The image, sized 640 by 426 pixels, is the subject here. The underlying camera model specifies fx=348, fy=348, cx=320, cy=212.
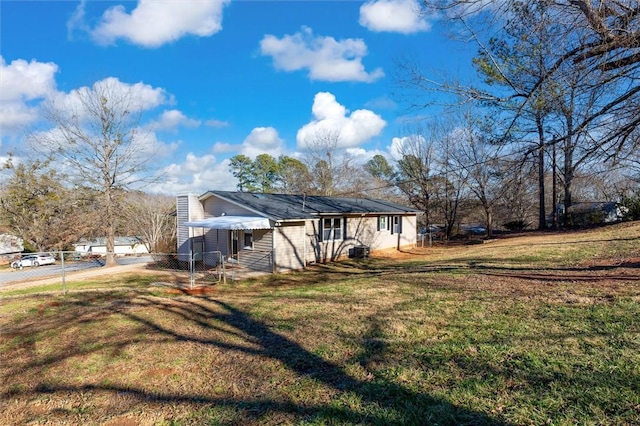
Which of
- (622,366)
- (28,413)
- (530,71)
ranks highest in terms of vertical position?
(530,71)

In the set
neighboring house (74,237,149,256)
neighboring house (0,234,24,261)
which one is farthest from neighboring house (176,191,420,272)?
neighboring house (74,237,149,256)

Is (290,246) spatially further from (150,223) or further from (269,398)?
(150,223)

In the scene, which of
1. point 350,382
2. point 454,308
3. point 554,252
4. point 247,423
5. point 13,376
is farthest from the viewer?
point 554,252

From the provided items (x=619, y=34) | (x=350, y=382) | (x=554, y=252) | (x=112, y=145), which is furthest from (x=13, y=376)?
(x=112, y=145)

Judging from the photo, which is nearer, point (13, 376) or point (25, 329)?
point (13, 376)

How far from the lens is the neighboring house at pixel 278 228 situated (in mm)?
13906

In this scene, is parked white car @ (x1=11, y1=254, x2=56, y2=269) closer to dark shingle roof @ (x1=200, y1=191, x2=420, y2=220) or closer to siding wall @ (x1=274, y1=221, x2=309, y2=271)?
dark shingle roof @ (x1=200, y1=191, x2=420, y2=220)

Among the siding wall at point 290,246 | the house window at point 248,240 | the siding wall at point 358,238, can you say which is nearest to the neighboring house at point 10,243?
the house window at point 248,240

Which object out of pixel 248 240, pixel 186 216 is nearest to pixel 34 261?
pixel 186 216

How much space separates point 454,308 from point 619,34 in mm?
4879

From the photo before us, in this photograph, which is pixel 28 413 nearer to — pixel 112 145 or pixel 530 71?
→ pixel 530 71

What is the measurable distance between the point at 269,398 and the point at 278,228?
34.9 ft

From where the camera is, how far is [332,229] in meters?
17.0

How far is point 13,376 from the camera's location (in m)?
4.42
